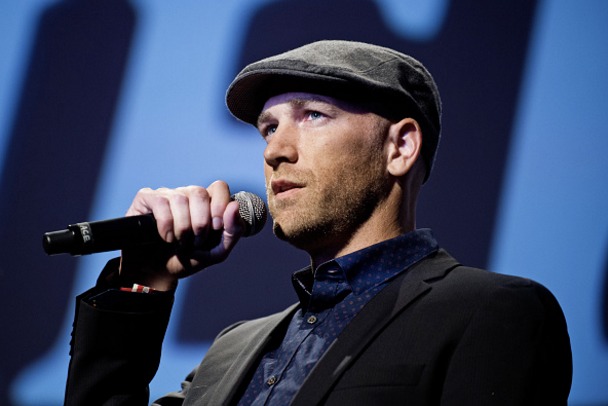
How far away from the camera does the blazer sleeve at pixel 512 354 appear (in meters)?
1.22

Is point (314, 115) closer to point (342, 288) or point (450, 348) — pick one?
point (342, 288)

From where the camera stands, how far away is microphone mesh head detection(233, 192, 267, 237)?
5.04ft

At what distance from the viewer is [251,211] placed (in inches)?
60.6

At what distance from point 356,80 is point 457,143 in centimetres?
78

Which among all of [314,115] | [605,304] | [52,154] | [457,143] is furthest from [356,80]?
[52,154]

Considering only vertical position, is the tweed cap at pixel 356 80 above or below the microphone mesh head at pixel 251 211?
above

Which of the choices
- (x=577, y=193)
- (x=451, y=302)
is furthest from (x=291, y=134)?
(x=577, y=193)

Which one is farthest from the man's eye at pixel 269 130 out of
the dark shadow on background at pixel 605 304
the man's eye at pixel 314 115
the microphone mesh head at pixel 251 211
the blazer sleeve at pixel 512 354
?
the dark shadow on background at pixel 605 304

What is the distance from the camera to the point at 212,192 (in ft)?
4.93

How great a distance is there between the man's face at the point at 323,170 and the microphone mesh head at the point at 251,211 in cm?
6

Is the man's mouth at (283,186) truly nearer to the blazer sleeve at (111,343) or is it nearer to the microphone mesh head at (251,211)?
the microphone mesh head at (251,211)

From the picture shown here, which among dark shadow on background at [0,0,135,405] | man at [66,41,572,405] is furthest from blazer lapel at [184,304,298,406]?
dark shadow on background at [0,0,135,405]

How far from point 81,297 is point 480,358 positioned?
0.83 metres

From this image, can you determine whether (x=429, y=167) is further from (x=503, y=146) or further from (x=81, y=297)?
(x=81, y=297)
